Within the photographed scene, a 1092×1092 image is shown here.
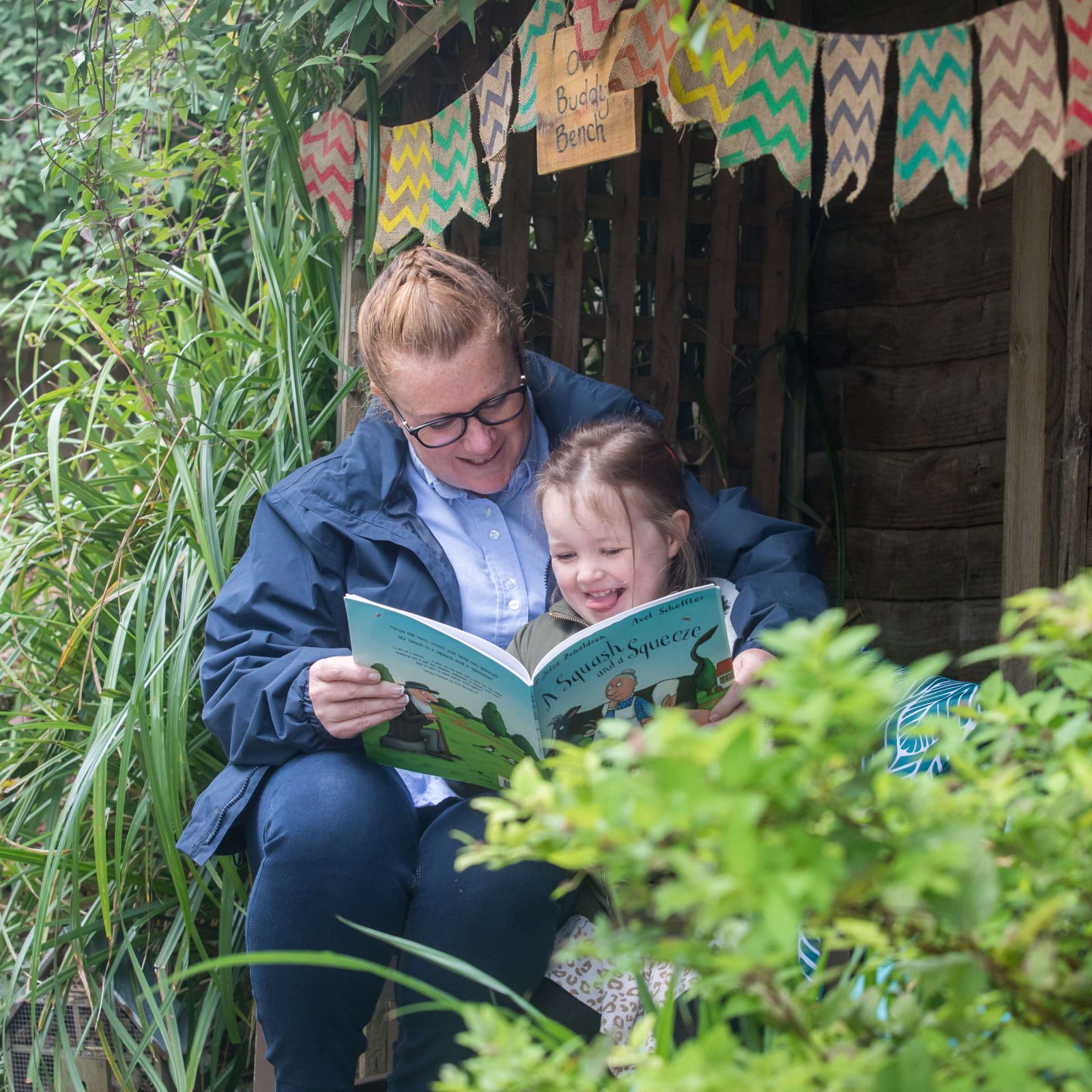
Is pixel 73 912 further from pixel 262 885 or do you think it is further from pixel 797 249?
pixel 797 249

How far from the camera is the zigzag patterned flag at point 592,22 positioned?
1546mm

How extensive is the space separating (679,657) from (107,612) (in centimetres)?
136

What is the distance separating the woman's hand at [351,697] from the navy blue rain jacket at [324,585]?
0.04 meters

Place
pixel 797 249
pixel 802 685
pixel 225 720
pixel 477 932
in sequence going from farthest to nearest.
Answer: pixel 797 249 < pixel 225 720 < pixel 477 932 < pixel 802 685

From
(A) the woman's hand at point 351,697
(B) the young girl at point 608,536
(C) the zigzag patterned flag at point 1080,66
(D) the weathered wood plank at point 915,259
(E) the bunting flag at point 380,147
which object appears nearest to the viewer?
(C) the zigzag patterned flag at point 1080,66

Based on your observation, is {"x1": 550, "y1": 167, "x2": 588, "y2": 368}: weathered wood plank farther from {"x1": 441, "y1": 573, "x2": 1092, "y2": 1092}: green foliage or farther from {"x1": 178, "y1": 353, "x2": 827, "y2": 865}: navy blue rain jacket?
{"x1": 441, "y1": 573, "x2": 1092, "y2": 1092}: green foliage

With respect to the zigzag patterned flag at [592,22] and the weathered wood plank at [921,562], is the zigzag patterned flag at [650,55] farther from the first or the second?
the weathered wood plank at [921,562]

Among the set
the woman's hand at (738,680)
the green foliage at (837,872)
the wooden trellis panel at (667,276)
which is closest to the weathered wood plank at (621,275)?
the wooden trellis panel at (667,276)

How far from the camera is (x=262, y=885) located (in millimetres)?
1506

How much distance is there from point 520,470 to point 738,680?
2.07 feet

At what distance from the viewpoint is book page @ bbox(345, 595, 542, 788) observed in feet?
4.40

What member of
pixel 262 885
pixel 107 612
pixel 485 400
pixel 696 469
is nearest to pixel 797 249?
pixel 696 469

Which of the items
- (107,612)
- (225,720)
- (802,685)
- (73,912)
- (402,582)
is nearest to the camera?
(802,685)

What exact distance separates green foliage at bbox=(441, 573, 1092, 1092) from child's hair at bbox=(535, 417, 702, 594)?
1.09m
